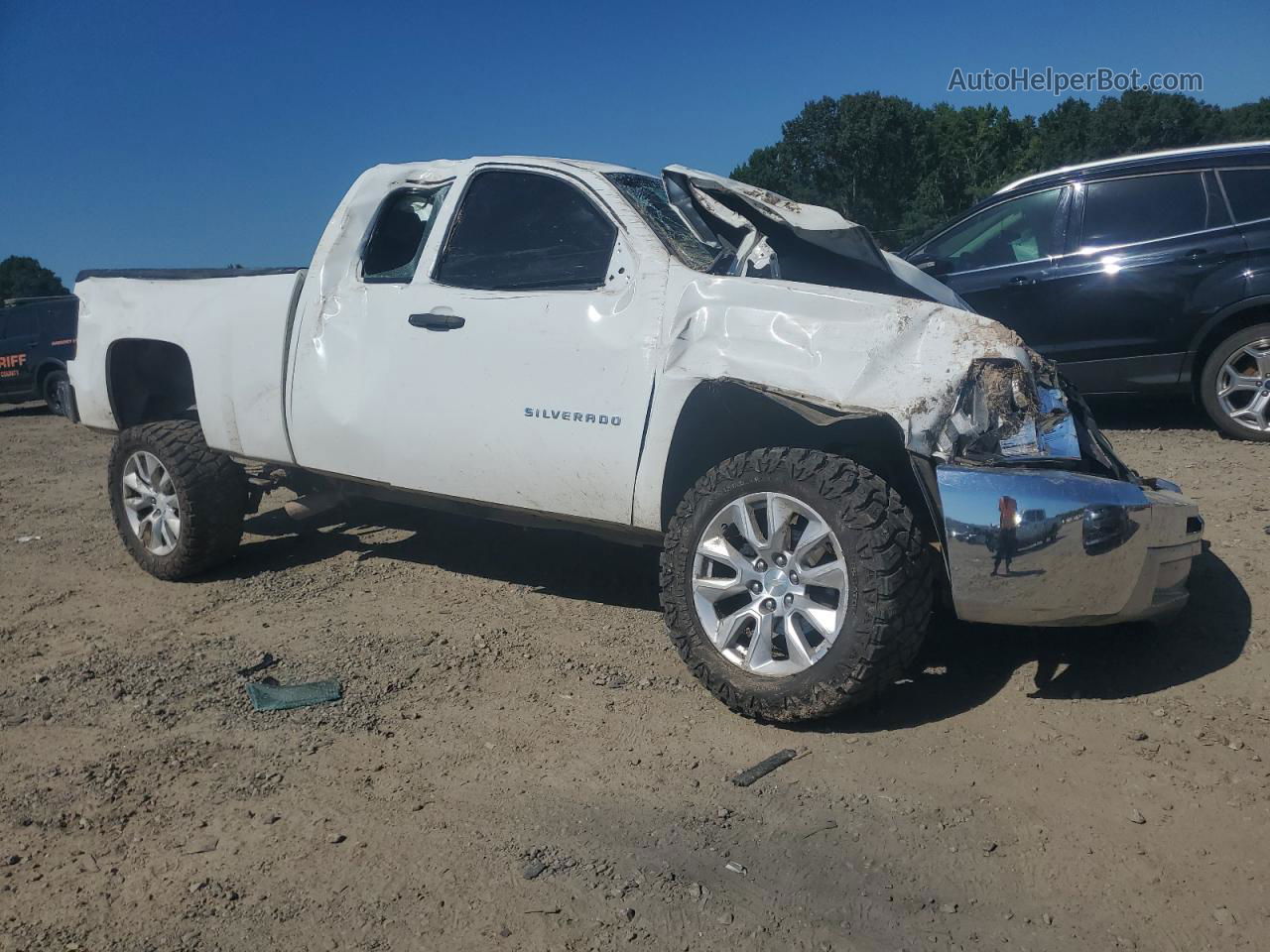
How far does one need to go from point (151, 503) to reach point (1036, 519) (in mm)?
4571

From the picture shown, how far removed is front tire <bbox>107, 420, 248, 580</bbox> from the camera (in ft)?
18.2

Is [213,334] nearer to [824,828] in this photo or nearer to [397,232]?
[397,232]

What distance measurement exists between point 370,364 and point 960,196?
2003 inches

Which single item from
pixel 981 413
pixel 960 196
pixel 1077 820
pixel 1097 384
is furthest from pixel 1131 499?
pixel 960 196

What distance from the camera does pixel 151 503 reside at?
228 inches

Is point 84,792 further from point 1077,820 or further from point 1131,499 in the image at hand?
point 1131,499

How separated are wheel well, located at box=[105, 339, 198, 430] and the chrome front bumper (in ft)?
14.2

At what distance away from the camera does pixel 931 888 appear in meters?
2.89

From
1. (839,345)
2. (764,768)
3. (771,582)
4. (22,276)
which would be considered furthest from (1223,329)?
(22,276)

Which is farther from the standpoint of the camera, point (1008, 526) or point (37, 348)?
point (37, 348)

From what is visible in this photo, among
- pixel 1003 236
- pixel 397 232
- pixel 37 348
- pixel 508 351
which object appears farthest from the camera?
pixel 37 348

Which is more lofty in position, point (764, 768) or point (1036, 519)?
point (1036, 519)

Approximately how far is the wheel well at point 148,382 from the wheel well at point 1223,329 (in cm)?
613

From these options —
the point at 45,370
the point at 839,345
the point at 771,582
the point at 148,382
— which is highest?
the point at 839,345
